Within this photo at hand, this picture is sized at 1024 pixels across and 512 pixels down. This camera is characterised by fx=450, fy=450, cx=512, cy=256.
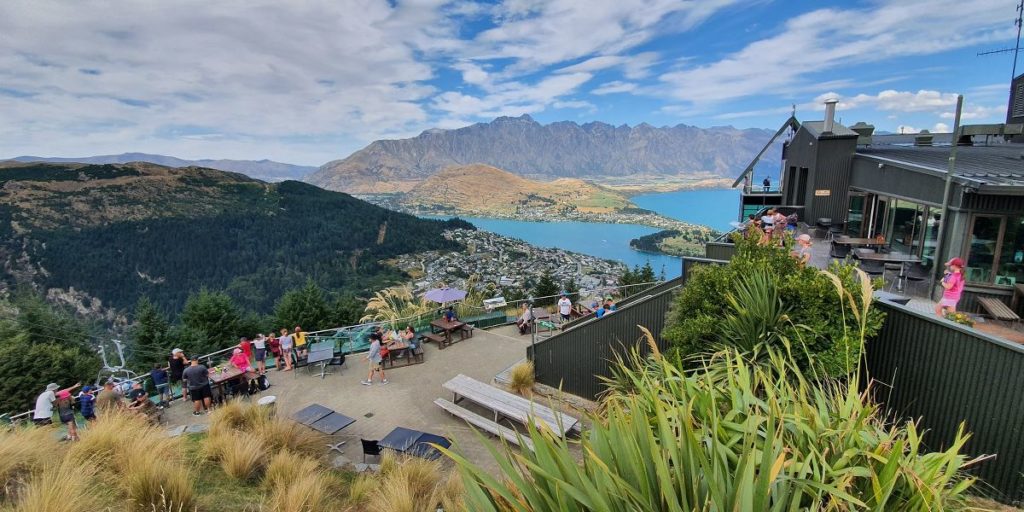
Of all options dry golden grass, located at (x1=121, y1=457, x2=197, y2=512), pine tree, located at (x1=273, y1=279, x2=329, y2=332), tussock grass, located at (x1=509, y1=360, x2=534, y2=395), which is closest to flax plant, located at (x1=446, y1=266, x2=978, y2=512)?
dry golden grass, located at (x1=121, y1=457, x2=197, y2=512)

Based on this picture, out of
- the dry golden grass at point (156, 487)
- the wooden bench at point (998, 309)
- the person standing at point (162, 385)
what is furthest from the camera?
the person standing at point (162, 385)

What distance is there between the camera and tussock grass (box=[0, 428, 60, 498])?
3779 mm

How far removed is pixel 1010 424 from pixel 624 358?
4331 mm

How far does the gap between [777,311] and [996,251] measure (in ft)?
16.9

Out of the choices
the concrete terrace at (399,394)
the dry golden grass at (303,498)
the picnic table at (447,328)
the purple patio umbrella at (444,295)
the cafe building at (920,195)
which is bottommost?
the concrete terrace at (399,394)

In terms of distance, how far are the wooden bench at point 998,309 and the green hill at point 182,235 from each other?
198 ft

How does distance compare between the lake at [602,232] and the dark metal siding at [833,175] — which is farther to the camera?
the lake at [602,232]

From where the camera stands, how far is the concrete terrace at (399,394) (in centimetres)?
715

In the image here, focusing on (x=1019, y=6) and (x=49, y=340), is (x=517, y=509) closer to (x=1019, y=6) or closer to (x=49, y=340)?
(x=49, y=340)

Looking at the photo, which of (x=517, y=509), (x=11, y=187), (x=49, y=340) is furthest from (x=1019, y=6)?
(x=11, y=187)

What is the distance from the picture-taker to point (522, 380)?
837 centimetres

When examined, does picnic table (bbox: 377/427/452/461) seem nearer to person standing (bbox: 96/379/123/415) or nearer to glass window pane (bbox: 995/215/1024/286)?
person standing (bbox: 96/379/123/415)

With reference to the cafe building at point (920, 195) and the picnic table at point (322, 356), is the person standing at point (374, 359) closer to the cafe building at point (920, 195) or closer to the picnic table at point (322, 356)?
the picnic table at point (322, 356)

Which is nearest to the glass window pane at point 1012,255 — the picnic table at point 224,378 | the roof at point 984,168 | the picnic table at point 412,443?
the roof at point 984,168
